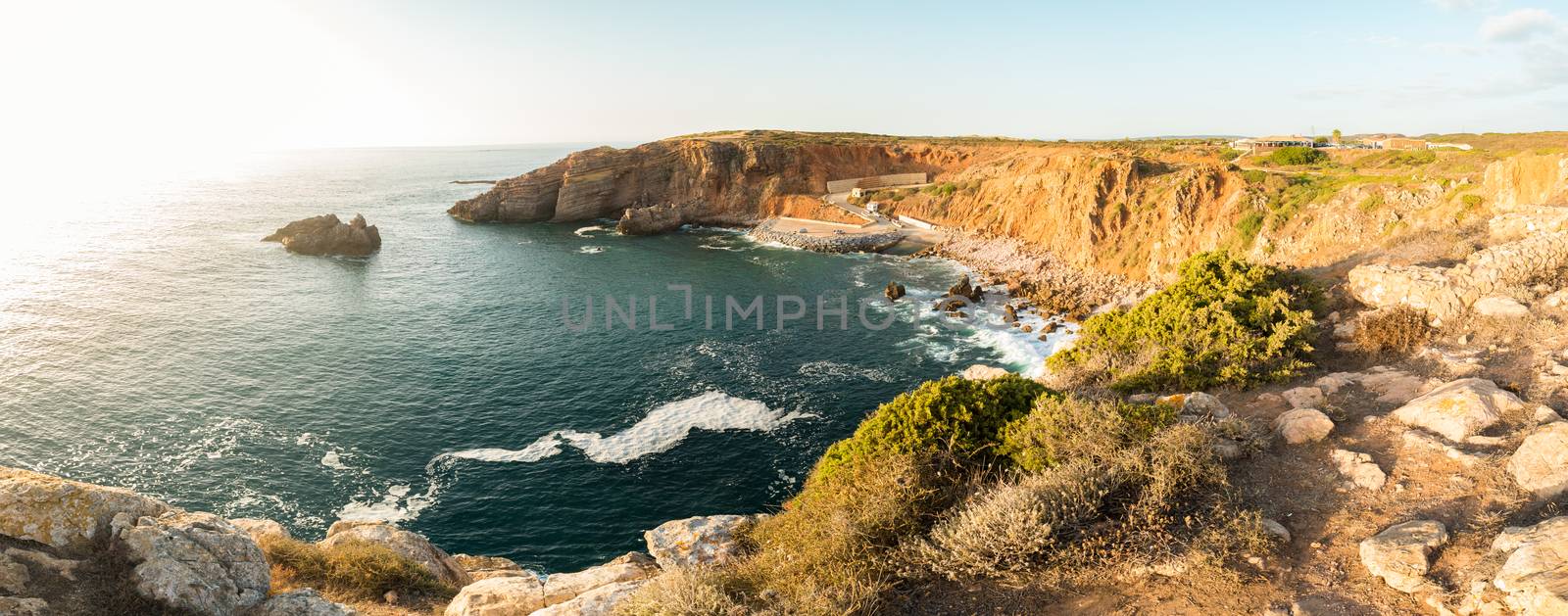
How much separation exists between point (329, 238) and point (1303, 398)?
3289 inches

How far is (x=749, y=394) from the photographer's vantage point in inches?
1303

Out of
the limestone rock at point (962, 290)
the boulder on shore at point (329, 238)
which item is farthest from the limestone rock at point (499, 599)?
the boulder on shore at point (329, 238)

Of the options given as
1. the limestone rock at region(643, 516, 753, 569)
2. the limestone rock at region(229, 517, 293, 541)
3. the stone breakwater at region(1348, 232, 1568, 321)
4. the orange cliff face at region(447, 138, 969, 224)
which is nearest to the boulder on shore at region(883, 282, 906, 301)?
the stone breakwater at region(1348, 232, 1568, 321)

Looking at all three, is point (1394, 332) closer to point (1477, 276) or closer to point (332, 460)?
point (1477, 276)

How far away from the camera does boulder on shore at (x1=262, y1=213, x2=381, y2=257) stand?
235 ft

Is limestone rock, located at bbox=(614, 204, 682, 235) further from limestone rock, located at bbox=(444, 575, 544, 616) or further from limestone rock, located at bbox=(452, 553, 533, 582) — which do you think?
limestone rock, located at bbox=(444, 575, 544, 616)

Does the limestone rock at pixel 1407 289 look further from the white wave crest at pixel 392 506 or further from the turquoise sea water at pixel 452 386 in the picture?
the white wave crest at pixel 392 506

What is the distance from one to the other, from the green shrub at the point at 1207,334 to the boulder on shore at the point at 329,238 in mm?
75479

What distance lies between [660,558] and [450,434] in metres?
18.5

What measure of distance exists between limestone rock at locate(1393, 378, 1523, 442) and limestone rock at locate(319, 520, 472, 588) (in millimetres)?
19090

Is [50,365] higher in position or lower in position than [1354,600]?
lower

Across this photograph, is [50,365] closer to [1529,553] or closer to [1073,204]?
[1529,553]

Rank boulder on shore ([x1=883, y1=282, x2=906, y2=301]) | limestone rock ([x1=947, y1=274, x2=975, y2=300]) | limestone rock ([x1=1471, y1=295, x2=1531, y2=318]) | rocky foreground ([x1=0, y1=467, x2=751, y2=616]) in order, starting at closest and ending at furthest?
rocky foreground ([x1=0, y1=467, x2=751, y2=616])
limestone rock ([x1=1471, y1=295, x2=1531, y2=318])
limestone rock ([x1=947, y1=274, x2=975, y2=300])
boulder on shore ([x1=883, y1=282, x2=906, y2=301])

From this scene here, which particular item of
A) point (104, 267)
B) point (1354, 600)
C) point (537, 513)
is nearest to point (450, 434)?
point (537, 513)
